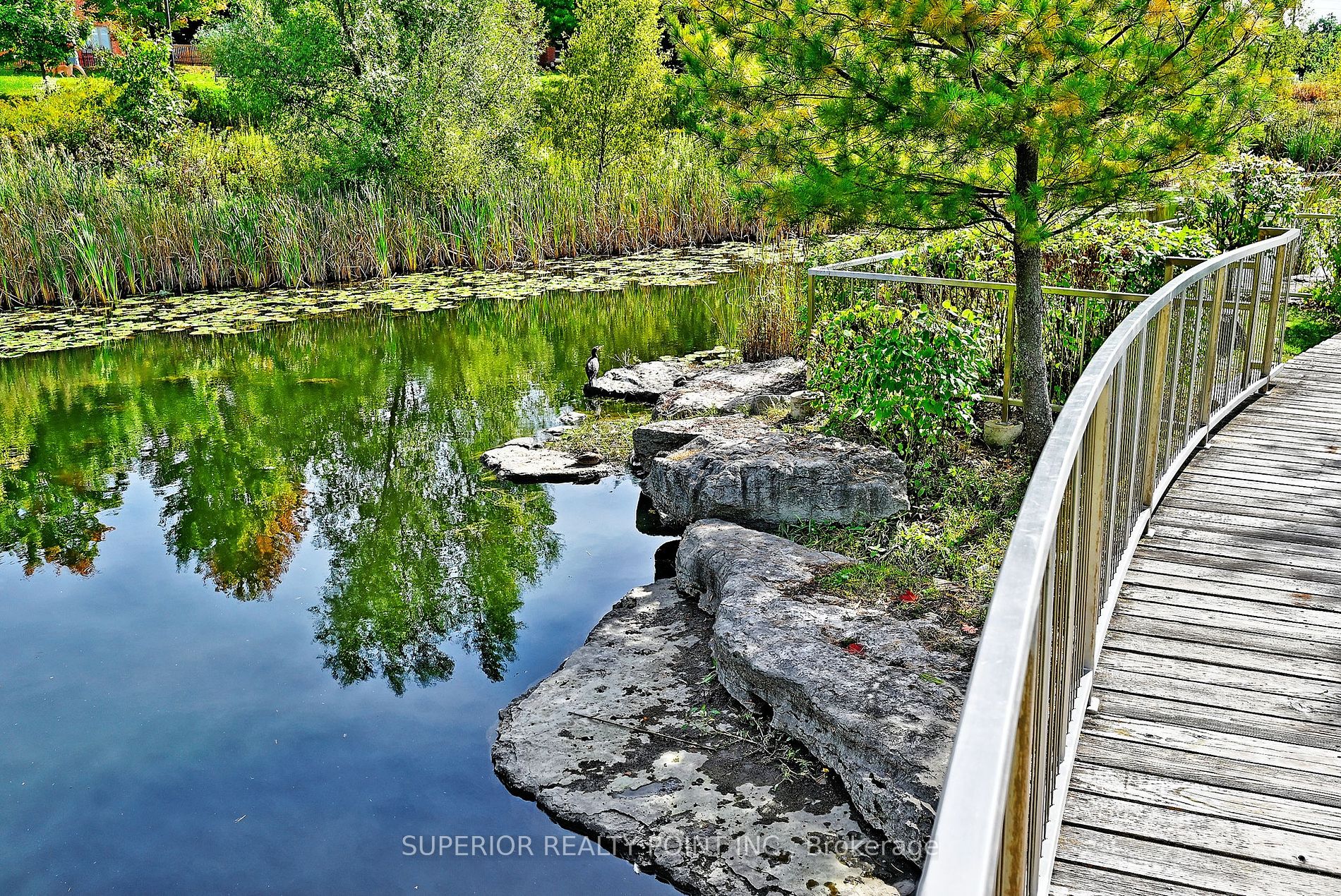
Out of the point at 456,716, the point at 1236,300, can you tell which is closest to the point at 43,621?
the point at 456,716

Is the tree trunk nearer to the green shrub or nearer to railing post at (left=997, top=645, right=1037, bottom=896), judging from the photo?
railing post at (left=997, top=645, right=1037, bottom=896)

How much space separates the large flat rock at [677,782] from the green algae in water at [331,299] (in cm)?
999

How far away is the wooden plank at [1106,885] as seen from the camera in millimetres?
2408

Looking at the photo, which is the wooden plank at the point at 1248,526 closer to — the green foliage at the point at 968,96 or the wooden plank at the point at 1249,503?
the wooden plank at the point at 1249,503

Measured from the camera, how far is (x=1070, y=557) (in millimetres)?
2436

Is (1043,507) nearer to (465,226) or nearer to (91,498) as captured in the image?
(91,498)

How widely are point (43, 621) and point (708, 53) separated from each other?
494cm

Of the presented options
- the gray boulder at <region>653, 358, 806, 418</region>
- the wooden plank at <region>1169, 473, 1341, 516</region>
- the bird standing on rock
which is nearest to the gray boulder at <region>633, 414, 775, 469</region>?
the gray boulder at <region>653, 358, 806, 418</region>

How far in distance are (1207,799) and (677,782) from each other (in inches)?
76.5

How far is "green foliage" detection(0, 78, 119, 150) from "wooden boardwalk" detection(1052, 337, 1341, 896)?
20.1 m

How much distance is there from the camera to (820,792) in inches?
154

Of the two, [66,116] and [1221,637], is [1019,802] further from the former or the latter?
[66,116]

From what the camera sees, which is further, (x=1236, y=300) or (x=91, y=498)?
(x=91, y=498)

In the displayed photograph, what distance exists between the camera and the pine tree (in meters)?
4.98
